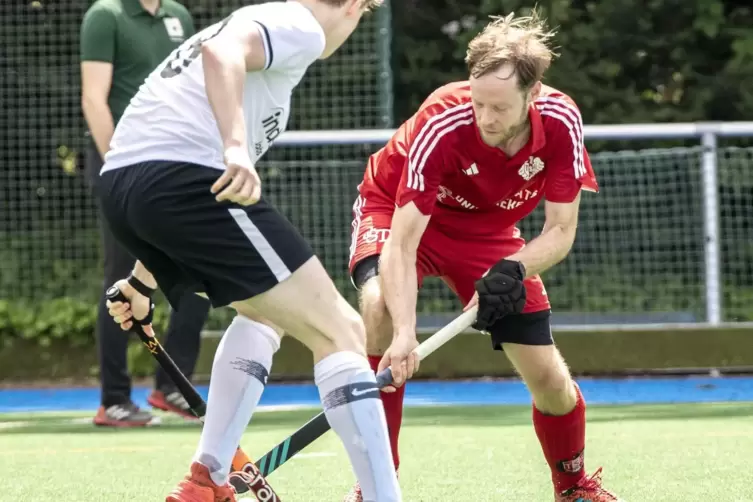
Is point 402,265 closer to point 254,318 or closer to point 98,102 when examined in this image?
point 254,318

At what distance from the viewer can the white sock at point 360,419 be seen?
10.2 ft

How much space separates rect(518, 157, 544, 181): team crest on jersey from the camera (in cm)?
377

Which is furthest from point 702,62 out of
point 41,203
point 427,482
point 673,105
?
point 427,482

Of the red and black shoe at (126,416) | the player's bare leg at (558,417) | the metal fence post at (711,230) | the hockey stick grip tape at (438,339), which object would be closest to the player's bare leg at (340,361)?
the hockey stick grip tape at (438,339)

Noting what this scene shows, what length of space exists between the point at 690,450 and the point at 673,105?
5.50m

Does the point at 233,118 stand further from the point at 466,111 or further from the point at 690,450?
the point at 690,450

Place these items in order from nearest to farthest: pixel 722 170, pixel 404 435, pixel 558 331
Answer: pixel 404 435 → pixel 558 331 → pixel 722 170

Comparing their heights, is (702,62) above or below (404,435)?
above

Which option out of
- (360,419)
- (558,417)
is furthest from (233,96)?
(558,417)

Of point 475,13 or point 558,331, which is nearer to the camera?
point 558,331

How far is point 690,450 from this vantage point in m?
4.78

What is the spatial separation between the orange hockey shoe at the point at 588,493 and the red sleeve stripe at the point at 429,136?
3.03 feet

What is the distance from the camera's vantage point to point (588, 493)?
12.7 feet

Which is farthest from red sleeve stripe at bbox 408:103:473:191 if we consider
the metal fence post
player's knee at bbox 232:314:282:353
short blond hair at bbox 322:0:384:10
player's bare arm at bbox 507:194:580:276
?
the metal fence post
